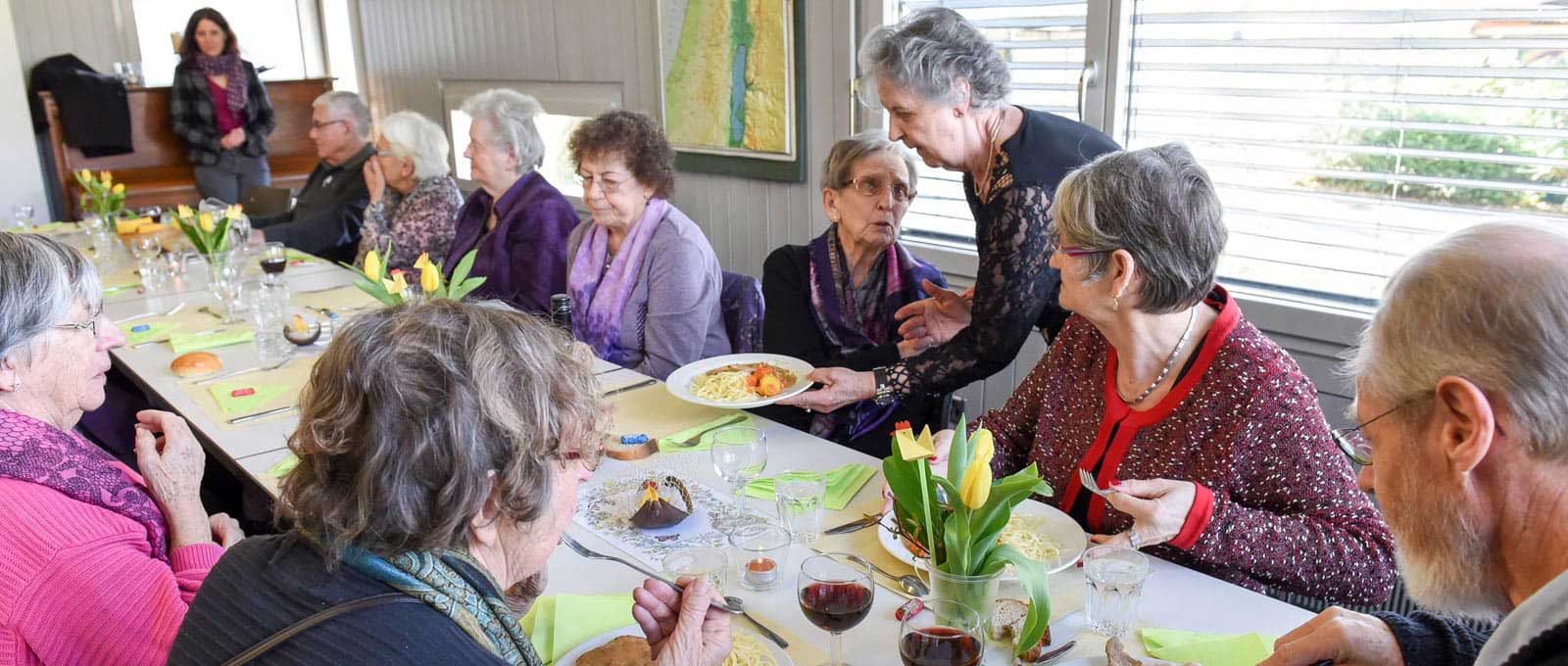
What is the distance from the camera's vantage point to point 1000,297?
2254 millimetres

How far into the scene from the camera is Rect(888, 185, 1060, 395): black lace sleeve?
219 centimetres

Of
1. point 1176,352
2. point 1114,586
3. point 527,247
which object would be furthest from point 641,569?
point 527,247

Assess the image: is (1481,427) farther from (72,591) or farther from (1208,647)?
(72,591)

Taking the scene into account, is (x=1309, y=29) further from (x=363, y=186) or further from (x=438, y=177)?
(x=363, y=186)

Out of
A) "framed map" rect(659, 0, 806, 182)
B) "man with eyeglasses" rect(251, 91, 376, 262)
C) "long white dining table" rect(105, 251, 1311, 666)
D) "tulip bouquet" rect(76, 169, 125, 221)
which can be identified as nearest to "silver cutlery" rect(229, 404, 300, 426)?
"long white dining table" rect(105, 251, 1311, 666)

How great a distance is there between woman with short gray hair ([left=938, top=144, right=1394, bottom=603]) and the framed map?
2.55 metres

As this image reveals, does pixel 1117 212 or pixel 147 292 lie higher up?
pixel 1117 212

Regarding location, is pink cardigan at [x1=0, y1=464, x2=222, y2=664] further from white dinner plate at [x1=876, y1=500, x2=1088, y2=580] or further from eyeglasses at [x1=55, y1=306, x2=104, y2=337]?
white dinner plate at [x1=876, y1=500, x2=1088, y2=580]

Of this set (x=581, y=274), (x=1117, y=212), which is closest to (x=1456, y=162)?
(x=1117, y=212)

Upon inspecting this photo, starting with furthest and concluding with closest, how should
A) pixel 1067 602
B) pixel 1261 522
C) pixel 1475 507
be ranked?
pixel 1261 522 → pixel 1067 602 → pixel 1475 507

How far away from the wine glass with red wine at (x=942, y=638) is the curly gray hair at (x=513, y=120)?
290 centimetres

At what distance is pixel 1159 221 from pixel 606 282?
1.82 m

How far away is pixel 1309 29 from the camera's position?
281 centimetres

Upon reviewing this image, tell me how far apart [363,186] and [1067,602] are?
4237mm
